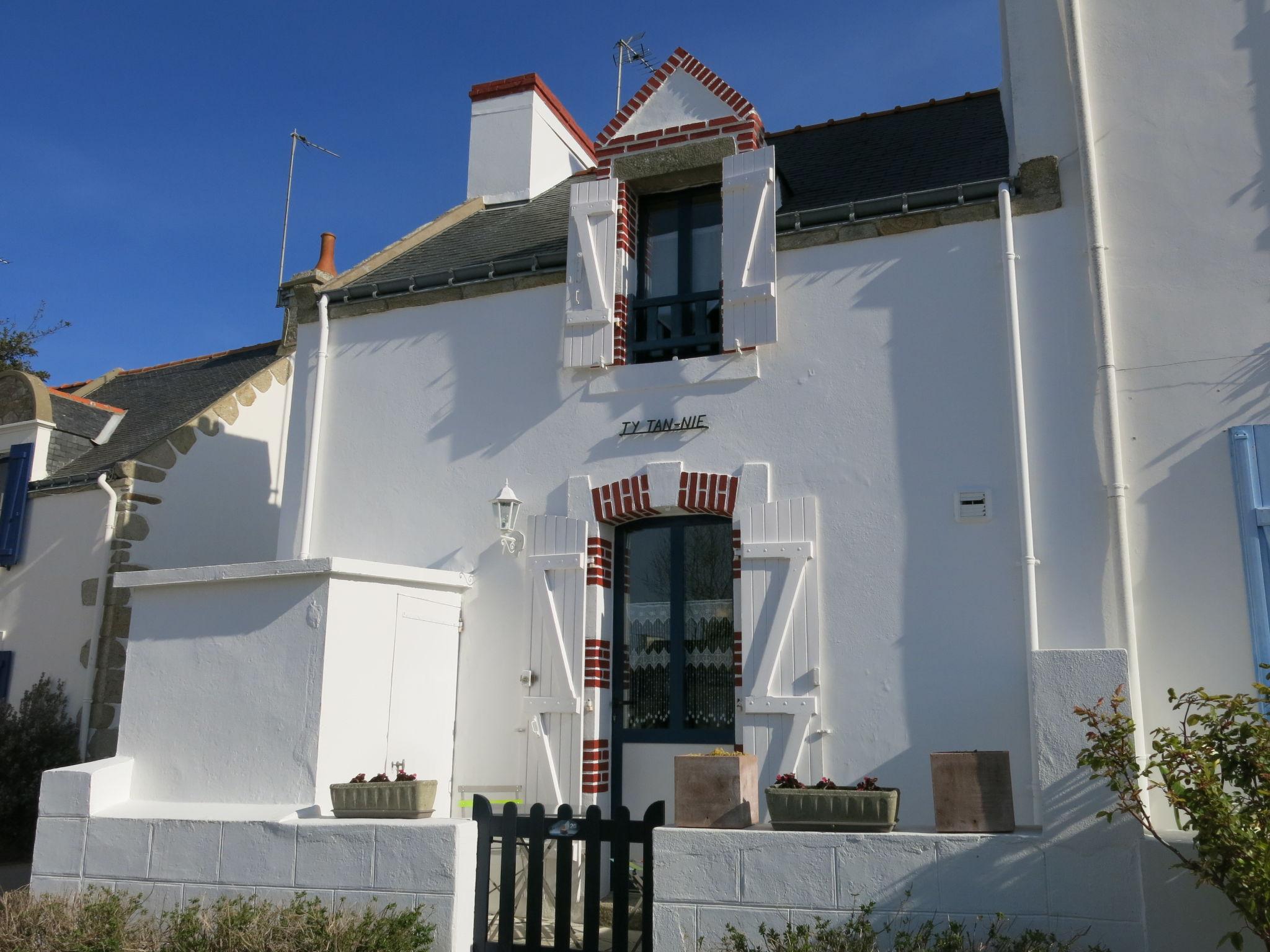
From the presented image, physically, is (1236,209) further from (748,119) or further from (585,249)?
(585,249)

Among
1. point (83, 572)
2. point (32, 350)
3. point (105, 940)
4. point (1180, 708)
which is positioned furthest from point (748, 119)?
point (32, 350)

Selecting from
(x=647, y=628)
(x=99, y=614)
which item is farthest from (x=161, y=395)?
(x=647, y=628)

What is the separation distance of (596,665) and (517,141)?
6.50 m

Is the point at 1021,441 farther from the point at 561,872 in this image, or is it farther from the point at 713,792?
the point at 561,872

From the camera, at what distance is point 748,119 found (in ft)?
28.6

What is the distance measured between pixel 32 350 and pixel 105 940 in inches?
506

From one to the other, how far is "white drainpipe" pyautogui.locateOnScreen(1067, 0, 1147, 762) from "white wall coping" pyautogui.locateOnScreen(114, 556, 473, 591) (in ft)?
15.0

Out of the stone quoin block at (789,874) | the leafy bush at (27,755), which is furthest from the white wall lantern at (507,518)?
the leafy bush at (27,755)

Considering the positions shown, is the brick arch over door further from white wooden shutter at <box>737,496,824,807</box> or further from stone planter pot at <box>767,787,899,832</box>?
stone planter pot at <box>767,787,899,832</box>

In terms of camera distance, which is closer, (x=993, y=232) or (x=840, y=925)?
(x=840, y=925)

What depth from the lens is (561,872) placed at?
20.7 feet

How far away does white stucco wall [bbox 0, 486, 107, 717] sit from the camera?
36.7 ft

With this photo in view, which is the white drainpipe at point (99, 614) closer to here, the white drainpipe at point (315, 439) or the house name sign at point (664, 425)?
the white drainpipe at point (315, 439)

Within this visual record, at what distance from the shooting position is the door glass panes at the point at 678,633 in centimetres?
800
